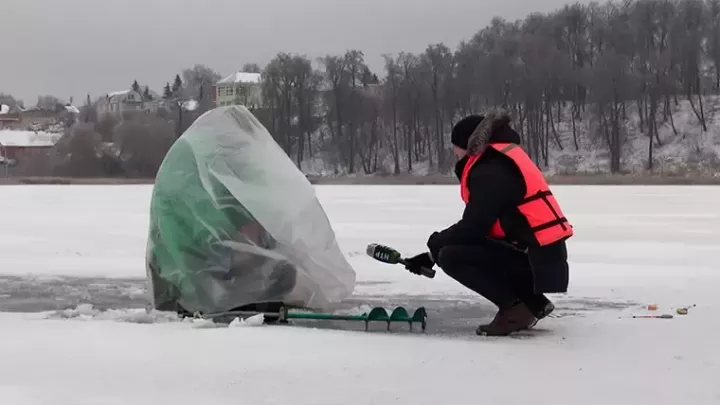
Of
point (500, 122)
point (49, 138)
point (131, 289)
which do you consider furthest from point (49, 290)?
point (49, 138)

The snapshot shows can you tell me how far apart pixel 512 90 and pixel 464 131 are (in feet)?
198

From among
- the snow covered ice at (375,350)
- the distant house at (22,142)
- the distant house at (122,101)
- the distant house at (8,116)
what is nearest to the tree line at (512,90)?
the distant house at (22,142)

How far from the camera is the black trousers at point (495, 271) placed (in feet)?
14.9

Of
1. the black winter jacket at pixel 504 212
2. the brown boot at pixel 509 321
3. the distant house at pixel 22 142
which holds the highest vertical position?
the distant house at pixel 22 142

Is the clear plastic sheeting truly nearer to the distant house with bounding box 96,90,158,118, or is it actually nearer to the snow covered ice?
the snow covered ice

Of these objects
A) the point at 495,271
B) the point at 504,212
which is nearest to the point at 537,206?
the point at 504,212

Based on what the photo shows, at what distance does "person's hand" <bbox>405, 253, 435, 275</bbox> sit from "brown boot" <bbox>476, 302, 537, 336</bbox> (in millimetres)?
496

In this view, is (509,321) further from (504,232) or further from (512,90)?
(512,90)

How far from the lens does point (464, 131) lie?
4.64 meters

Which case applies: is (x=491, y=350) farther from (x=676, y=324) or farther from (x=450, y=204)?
(x=450, y=204)

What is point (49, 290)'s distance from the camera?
6.31 metres

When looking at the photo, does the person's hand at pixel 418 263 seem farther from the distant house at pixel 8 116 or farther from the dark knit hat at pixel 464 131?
the distant house at pixel 8 116

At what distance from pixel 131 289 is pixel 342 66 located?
65.6 m

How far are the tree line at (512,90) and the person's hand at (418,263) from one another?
53181 mm
